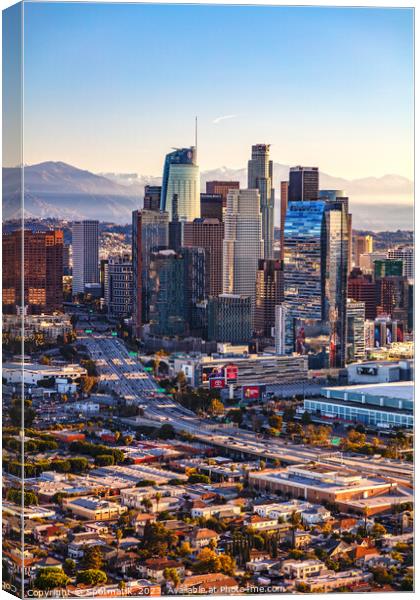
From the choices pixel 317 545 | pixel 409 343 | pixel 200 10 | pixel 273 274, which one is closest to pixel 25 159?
pixel 200 10

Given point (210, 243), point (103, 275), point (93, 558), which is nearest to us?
point (93, 558)

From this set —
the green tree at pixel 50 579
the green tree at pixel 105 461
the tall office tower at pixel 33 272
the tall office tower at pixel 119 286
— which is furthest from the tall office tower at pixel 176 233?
the green tree at pixel 50 579

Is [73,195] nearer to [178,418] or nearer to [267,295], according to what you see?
[178,418]

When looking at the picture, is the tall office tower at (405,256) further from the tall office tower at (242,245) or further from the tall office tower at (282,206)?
the tall office tower at (242,245)

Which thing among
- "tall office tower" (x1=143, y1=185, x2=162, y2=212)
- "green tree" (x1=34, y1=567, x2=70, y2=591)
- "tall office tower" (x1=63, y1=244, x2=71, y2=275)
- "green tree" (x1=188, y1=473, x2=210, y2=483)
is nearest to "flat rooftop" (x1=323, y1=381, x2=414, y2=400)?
"tall office tower" (x1=143, y1=185, x2=162, y2=212)

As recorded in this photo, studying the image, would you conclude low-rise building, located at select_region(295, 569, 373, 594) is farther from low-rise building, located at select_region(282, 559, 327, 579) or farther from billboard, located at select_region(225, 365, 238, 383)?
billboard, located at select_region(225, 365, 238, 383)

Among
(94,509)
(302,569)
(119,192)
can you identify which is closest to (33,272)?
(119,192)
